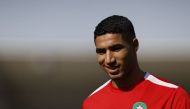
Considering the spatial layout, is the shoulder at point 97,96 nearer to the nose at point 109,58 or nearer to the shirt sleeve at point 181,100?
the nose at point 109,58

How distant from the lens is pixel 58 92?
31703 mm

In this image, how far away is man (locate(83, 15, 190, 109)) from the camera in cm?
430

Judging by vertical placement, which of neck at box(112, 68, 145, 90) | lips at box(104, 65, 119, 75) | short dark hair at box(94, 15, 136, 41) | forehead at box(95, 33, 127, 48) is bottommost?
neck at box(112, 68, 145, 90)

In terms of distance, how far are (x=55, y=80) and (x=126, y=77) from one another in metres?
32.5

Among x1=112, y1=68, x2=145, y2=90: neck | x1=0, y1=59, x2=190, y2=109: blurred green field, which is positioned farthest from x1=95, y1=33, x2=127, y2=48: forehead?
x1=0, y1=59, x2=190, y2=109: blurred green field

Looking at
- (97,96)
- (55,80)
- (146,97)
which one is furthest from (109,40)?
(55,80)

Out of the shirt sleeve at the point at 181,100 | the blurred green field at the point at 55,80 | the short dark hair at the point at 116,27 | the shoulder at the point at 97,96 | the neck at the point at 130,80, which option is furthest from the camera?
the blurred green field at the point at 55,80

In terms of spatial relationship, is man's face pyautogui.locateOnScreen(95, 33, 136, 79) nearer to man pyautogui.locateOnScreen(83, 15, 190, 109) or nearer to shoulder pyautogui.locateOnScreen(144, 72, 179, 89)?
man pyautogui.locateOnScreen(83, 15, 190, 109)

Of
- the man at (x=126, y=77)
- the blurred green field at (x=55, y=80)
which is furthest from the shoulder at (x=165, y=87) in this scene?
the blurred green field at (x=55, y=80)

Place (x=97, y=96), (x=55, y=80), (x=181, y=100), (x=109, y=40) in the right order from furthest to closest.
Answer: (x=55, y=80) < (x=97, y=96) < (x=109, y=40) < (x=181, y=100)

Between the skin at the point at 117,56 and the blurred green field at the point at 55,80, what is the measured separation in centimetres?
1941

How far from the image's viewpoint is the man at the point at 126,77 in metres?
4.30

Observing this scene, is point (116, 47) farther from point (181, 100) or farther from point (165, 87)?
point (181, 100)

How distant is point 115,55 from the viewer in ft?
14.1
